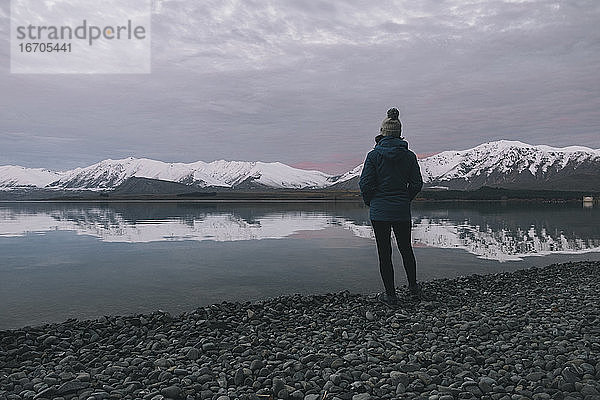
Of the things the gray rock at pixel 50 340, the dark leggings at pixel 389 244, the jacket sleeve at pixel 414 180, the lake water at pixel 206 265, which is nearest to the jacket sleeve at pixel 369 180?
the dark leggings at pixel 389 244

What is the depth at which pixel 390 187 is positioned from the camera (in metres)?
8.73

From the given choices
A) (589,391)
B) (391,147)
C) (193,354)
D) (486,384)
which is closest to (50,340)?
(193,354)

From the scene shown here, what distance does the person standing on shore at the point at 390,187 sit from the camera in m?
8.74

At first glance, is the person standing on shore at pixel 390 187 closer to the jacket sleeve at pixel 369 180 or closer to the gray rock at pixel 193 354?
the jacket sleeve at pixel 369 180

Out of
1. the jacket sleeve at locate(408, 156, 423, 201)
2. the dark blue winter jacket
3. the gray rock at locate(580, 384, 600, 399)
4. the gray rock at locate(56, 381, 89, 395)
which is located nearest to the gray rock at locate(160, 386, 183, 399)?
the gray rock at locate(56, 381, 89, 395)

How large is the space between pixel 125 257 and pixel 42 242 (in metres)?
9.09

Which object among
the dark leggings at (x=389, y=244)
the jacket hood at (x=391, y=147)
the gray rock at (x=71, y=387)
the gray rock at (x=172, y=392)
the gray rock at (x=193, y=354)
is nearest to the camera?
the gray rock at (x=172, y=392)

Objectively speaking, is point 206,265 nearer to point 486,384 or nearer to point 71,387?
point 71,387

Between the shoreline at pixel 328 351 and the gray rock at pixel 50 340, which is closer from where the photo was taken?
the shoreline at pixel 328 351

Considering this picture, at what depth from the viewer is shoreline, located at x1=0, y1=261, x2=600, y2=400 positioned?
521cm

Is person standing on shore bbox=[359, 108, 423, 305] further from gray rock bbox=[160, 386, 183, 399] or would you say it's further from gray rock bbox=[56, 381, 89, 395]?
gray rock bbox=[56, 381, 89, 395]

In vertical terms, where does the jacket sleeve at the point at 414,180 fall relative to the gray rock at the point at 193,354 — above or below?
above

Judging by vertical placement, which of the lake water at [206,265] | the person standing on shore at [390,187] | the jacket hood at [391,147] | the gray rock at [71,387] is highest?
the jacket hood at [391,147]

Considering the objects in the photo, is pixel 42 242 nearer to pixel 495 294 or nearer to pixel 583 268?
pixel 495 294
